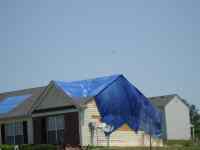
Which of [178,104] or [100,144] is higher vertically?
[178,104]

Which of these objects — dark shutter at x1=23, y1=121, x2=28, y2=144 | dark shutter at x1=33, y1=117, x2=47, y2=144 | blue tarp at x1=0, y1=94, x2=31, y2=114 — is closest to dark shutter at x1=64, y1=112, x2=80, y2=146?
dark shutter at x1=33, y1=117, x2=47, y2=144

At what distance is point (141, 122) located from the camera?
5488 cm

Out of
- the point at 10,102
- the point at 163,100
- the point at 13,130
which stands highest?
the point at 163,100

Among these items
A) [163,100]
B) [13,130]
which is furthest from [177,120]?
[13,130]

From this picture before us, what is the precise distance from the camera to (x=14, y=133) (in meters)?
57.2

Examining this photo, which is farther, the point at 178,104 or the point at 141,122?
the point at 178,104

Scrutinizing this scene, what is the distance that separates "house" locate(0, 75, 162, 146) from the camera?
165ft

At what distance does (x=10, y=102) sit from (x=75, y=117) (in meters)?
12.5

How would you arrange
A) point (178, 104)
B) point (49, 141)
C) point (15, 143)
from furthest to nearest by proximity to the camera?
point (178, 104) → point (15, 143) → point (49, 141)

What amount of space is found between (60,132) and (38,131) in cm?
282

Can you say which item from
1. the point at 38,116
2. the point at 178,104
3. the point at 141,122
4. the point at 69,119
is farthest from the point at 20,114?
the point at 178,104

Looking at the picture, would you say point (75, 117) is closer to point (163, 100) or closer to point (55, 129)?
point (55, 129)

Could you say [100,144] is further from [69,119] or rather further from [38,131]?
[38,131]

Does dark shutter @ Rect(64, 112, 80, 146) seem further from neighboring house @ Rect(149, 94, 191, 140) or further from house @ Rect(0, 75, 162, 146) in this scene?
neighboring house @ Rect(149, 94, 191, 140)
